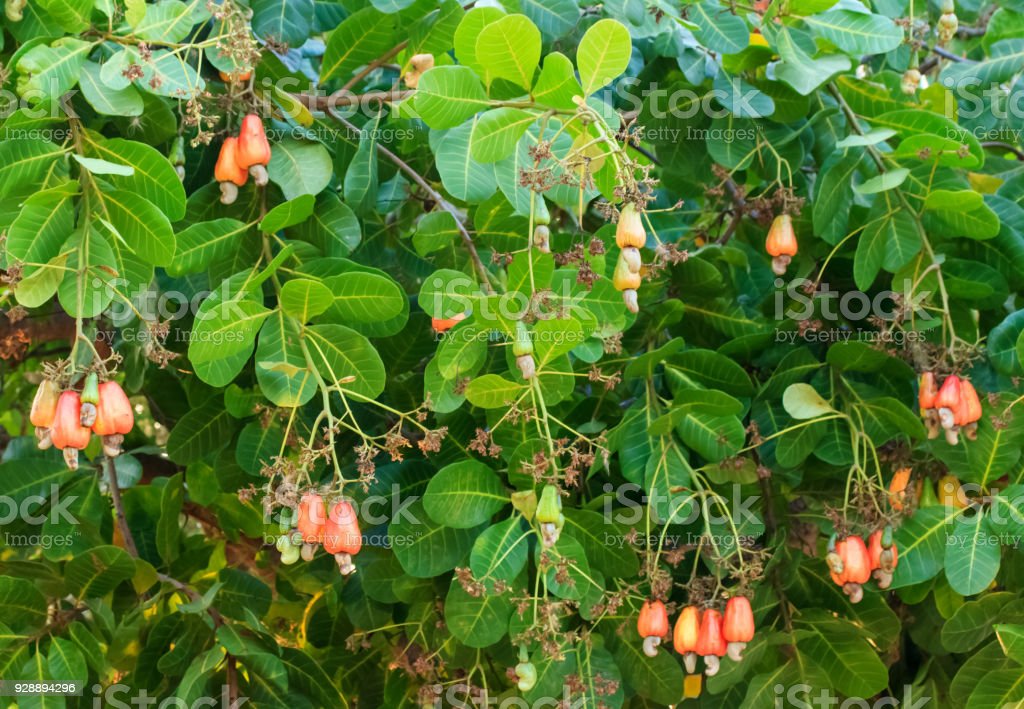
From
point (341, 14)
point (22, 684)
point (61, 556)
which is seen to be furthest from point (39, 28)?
point (22, 684)

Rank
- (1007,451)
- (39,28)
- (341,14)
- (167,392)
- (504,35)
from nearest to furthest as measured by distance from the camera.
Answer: (504,35), (39,28), (1007,451), (341,14), (167,392)

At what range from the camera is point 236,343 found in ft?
5.24

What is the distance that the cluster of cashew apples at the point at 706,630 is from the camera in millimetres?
1758

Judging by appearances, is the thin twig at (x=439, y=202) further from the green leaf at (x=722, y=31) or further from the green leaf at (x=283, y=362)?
the green leaf at (x=722, y=31)

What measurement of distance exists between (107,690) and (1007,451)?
5.58 ft

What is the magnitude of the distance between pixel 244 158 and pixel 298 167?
0.40 feet

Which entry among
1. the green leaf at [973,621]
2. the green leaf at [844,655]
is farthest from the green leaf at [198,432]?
the green leaf at [973,621]

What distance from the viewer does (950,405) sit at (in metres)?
1.78

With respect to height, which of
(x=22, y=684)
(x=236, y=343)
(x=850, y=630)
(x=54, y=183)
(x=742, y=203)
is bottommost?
(x=850, y=630)

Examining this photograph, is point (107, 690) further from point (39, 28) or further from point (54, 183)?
point (39, 28)

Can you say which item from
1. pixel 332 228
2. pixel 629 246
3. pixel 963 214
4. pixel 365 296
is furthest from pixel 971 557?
pixel 332 228

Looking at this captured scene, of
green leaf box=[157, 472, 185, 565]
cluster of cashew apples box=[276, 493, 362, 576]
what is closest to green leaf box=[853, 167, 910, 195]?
cluster of cashew apples box=[276, 493, 362, 576]

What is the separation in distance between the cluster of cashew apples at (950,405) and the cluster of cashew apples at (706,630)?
17.0 inches

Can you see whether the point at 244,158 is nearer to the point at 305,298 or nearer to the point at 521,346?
the point at 305,298
